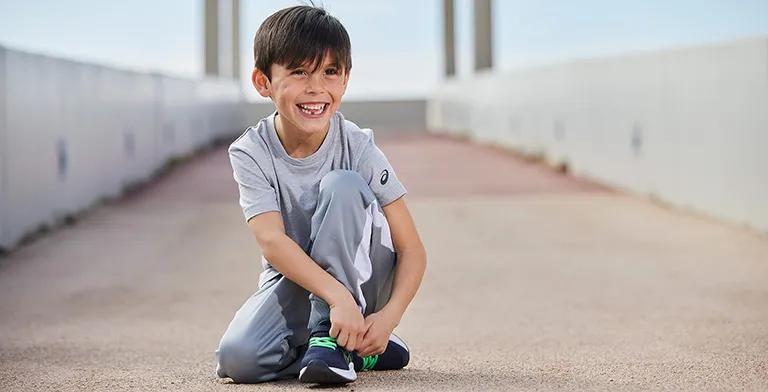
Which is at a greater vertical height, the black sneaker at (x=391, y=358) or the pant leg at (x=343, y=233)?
the pant leg at (x=343, y=233)

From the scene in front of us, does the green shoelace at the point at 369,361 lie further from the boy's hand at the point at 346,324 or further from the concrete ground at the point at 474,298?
the boy's hand at the point at 346,324

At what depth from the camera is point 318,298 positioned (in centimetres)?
304

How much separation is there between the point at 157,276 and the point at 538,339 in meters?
2.40

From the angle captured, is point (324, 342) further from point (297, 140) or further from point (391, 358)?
point (297, 140)

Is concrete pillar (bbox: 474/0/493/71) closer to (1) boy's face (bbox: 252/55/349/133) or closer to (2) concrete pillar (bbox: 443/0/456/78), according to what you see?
(2) concrete pillar (bbox: 443/0/456/78)

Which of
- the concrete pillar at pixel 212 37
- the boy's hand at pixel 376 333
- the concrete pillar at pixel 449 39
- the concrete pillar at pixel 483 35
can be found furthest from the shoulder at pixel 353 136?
the concrete pillar at pixel 449 39

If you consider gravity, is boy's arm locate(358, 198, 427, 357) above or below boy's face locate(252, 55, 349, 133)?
below

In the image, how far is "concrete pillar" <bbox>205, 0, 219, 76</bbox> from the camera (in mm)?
20766

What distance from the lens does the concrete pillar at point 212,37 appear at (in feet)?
68.1

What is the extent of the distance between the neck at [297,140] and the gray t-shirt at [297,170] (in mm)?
20

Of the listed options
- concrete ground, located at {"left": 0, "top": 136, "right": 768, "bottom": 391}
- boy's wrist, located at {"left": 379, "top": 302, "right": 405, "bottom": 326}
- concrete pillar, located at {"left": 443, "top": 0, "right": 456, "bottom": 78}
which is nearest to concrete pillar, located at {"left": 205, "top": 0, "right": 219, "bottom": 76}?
concrete pillar, located at {"left": 443, "top": 0, "right": 456, "bottom": 78}

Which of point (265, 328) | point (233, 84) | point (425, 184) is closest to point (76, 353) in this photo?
point (265, 328)

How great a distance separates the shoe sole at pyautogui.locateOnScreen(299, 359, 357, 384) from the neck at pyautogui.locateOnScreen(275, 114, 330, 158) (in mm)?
617

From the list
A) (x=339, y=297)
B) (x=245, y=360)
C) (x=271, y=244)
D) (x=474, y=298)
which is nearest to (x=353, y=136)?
(x=271, y=244)
